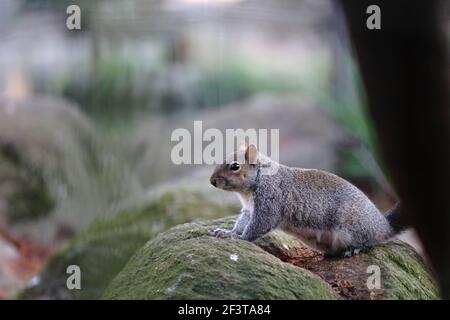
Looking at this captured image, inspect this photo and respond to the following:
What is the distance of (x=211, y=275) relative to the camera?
3.27m

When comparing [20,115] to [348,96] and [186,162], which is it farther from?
[348,96]

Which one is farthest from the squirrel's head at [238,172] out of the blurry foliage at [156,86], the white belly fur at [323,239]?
the blurry foliage at [156,86]

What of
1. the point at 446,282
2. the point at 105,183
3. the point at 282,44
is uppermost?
the point at 282,44

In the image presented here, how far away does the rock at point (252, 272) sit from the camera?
127 inches

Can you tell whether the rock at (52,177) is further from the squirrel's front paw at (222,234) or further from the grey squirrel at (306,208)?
the squirrel's front paw at (222,234)

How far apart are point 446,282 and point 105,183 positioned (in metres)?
7.20

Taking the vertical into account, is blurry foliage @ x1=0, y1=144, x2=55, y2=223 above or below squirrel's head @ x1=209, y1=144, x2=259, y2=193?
below

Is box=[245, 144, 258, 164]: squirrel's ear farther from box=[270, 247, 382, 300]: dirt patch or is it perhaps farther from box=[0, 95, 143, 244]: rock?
box=[0, 95, 143, 244]: rock

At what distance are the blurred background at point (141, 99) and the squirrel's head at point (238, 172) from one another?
2506 millimetres

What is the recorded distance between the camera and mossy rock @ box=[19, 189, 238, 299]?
605 centimetres

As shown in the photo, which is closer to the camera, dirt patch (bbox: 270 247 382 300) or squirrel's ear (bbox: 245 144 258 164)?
dirt patch (bbox: 270 247 382 300)

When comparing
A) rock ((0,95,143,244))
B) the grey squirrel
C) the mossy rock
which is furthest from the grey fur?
rock ((0,95,143,244))

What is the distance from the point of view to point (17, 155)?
862cm
